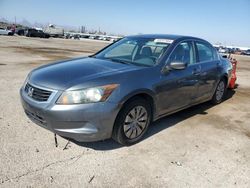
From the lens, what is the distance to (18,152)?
3.53m

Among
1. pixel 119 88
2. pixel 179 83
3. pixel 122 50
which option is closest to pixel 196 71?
pixel 179 83

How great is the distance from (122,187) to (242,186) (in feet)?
4.73

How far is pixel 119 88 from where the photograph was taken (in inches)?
138

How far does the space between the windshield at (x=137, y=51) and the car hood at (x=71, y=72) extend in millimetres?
370

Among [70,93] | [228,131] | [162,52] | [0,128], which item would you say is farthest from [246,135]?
[0,128]

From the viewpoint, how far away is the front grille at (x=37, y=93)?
3383 millimetres

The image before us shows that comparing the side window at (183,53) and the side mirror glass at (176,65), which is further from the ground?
the side window at (183,53)

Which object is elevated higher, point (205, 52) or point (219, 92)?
point (205, 52)

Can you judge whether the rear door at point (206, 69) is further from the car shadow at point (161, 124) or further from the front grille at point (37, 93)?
the front grille at point (37, 93)

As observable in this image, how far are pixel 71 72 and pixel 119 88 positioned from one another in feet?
2.49

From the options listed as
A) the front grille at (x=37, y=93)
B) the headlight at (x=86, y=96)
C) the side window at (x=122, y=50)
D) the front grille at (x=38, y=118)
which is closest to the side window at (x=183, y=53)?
the side window at (x=122, y=50)

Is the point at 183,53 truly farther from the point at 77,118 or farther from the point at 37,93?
the point at 37,93

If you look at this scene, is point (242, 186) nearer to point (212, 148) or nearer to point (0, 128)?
point (212, 148)

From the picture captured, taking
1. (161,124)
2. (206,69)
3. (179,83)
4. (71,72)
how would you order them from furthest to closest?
(206,69) < (161,124) < (179,83) < (71,72)
